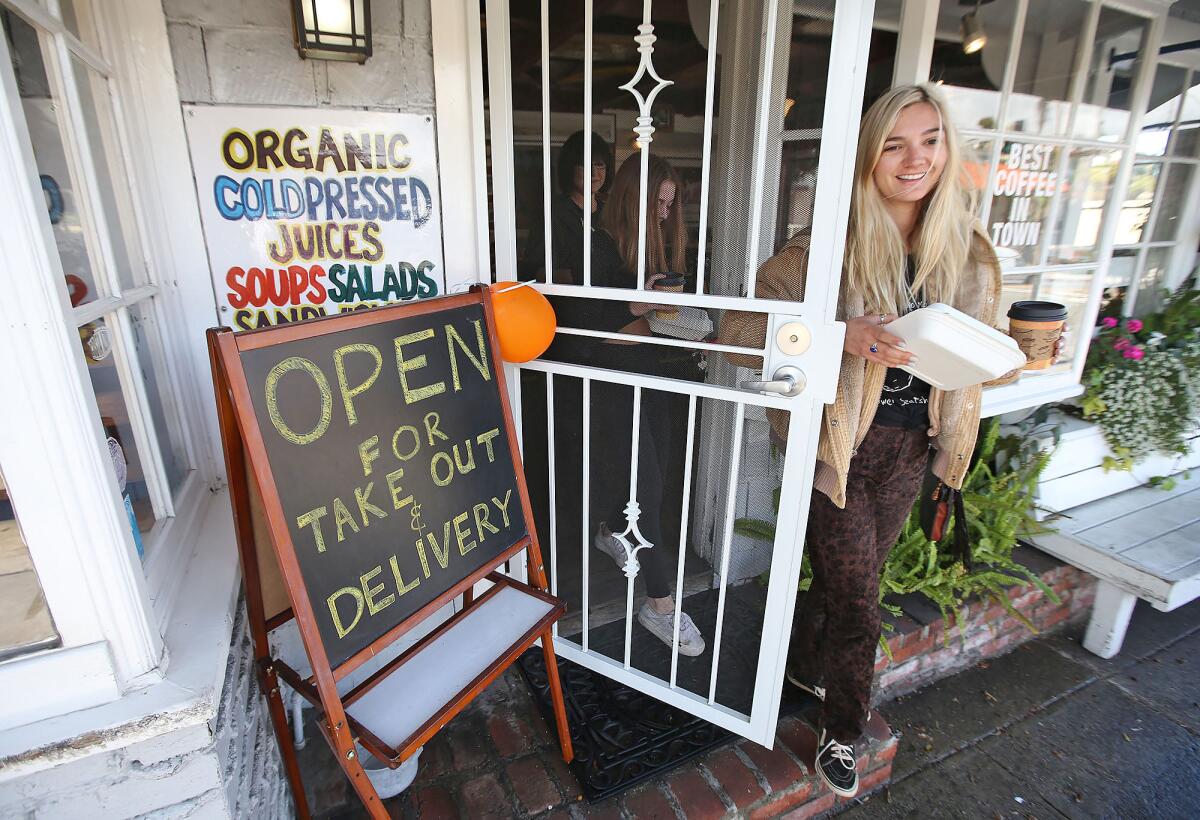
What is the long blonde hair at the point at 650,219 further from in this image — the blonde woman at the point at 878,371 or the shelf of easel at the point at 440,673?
the shelf of easel at the point at 440,673

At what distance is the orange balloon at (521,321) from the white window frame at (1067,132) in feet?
5.36

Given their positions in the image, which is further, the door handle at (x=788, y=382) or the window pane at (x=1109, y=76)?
the window pane at (x=1109, y=76)

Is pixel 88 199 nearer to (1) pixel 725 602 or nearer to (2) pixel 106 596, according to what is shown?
(2) pixel 106 596

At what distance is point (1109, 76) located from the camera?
261 cm

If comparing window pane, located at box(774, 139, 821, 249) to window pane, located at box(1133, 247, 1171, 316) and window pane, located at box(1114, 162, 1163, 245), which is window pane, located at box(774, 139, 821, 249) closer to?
window pane, located at box(1114, 162, 1163, 245)

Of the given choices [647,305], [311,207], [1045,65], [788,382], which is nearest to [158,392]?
[311,207]

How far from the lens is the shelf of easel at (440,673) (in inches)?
51.6

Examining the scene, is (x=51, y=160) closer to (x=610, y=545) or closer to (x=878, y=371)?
(x=610, y=545)

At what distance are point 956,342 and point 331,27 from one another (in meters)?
1.81

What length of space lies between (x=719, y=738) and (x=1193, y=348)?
313cm

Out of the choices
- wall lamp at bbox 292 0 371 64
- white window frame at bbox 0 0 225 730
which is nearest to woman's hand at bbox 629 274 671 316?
wall lamp at bbox 292 0 371 64

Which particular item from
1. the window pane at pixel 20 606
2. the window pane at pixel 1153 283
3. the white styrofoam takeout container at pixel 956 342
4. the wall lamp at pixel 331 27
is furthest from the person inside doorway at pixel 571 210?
the window pane at pixel 1153 283

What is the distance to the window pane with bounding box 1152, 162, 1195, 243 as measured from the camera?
330cm

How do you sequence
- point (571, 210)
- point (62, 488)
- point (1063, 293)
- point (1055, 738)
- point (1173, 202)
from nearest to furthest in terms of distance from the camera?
point (62, 488), point (571, 210), point (1055, 738), point (1063, 293), point (1173, 202)
